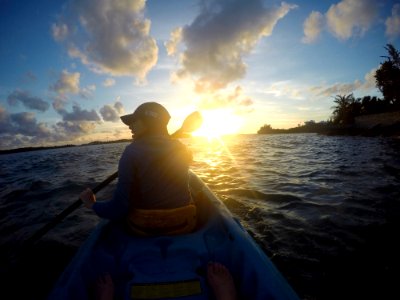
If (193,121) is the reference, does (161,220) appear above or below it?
below

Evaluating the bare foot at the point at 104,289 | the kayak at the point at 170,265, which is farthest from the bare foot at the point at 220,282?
the bare foot at the point at 104,289

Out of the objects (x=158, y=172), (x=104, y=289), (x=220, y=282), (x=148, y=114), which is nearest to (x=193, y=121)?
(x=148, y=114)

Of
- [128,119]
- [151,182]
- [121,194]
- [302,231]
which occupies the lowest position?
[302,231]

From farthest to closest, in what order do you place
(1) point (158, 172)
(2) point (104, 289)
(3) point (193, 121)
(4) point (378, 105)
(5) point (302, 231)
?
(4) point (378, 105), (5) point (302, 231), (3) point (193, 121), (1) point (158, 172), (2) point (104, 289)

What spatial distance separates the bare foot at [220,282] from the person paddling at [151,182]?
69cm

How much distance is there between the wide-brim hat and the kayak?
141 cm

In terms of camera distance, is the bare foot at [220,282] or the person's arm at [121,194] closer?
the bare foot at [220,282]

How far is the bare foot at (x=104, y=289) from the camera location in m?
2.24

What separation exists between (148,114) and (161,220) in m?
1.26

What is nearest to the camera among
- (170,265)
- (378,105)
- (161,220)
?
(170,265)

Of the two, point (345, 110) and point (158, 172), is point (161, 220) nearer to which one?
point (158, 172)

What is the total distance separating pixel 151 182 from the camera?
270 cm

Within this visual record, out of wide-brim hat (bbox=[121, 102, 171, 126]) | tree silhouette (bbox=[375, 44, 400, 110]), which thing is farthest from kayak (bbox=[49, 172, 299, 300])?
tree silhouette (bbox=[375, 44, 400, 110])

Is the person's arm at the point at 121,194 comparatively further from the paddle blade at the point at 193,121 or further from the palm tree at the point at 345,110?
the palm tree at the point at 345,110
